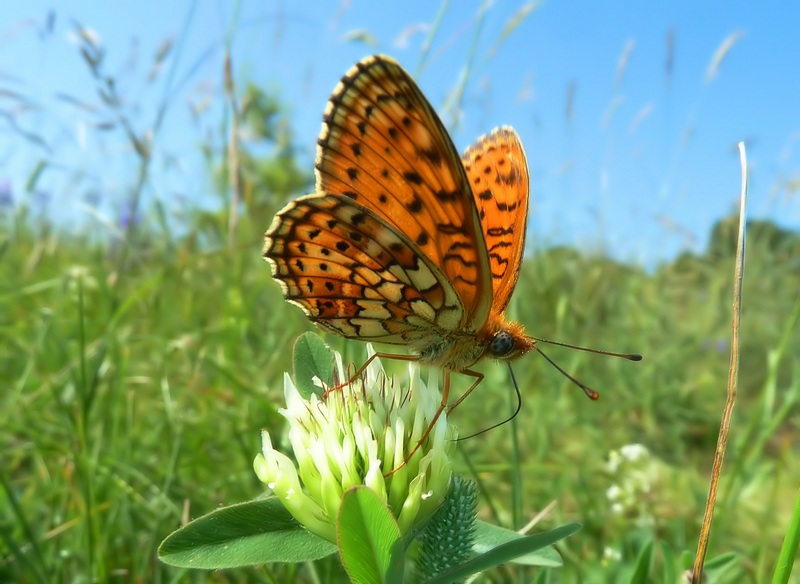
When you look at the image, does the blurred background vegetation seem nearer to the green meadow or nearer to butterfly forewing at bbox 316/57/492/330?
the green meadow

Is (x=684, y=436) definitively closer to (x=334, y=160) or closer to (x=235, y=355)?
(x=235, y=355)

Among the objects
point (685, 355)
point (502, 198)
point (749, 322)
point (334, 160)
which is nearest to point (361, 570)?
point (334, 160)

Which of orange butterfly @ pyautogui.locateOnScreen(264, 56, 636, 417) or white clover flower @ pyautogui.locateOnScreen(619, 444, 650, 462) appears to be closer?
orange butterfly @ pyautogui.locateOnScreen(264, 56, 636, 417)

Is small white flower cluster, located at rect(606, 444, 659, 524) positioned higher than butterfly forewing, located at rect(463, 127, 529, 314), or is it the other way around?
butterfly forewing, located at rect(463, 127, 529, 314)

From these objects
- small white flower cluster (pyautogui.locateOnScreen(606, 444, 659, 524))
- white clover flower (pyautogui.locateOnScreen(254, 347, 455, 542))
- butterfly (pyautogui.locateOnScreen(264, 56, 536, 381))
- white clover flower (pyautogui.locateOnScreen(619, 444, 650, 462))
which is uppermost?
butterfly (pyautogui.locateOnScreen(264, 56, 536, 381))

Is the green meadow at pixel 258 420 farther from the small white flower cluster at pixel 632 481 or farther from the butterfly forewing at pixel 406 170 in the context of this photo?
the butterfly forewing at pixel 406 170

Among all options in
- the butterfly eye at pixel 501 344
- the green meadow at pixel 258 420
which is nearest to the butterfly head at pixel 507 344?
the butterfly eye at pixel 501 344

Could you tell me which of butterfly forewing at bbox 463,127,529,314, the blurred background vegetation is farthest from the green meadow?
butterfly forewing at bbox 463,127,529,314

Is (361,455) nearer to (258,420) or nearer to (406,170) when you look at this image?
(406,170)
